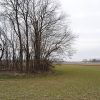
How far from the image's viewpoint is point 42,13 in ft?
112

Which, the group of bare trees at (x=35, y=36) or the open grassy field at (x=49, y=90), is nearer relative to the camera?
the open grassy field at (x=49, y=90)

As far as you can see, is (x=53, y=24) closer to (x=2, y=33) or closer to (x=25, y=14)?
(x=25, y=14)

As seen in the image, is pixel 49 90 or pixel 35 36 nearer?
pixel 49 90

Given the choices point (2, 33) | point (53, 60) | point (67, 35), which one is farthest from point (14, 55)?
point (67, 35)

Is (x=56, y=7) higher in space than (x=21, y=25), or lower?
higher

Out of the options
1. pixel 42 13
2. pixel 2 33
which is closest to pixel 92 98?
pixel 42 13

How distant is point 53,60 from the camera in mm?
34875

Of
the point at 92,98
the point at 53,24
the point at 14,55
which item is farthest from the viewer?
the point at 14,55

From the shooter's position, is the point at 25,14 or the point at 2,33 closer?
the point at 25,14

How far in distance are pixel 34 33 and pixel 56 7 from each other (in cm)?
600

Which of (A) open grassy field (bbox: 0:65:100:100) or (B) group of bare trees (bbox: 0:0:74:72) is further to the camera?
(B) group of bare trees (bbox: 0:0:74:72)

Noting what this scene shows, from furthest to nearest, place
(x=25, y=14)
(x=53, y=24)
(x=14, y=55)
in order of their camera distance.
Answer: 1. (x=14, y=55)
2. (x=53, y=24)
3. (x=25, y=14)

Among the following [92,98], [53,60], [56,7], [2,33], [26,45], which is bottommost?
[92,98]

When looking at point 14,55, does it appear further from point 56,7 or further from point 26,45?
point 56,7
